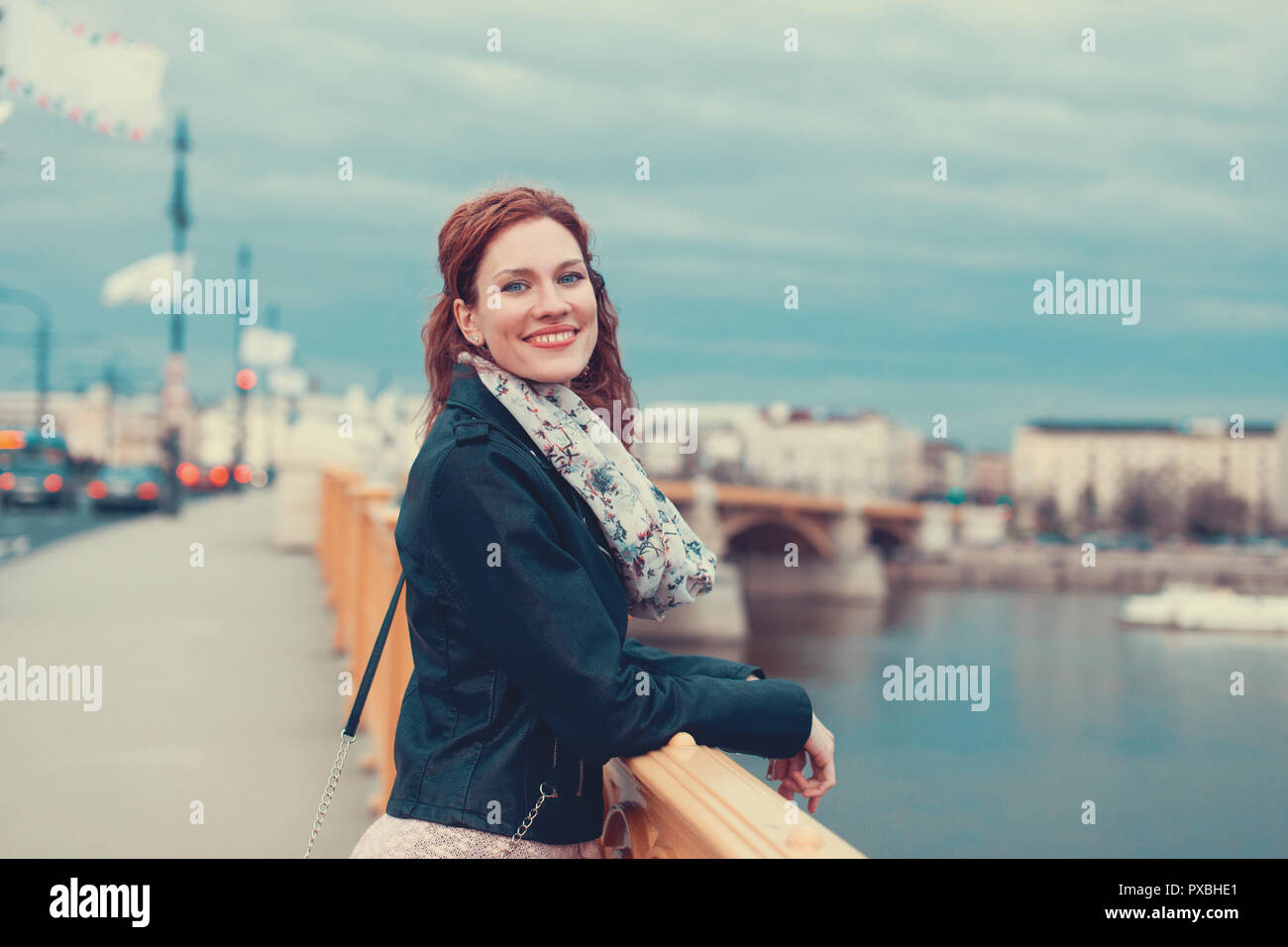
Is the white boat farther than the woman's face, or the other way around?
the white boat

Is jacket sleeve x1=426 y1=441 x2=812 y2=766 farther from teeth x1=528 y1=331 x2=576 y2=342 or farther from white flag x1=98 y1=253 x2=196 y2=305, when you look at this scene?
white flag x1=98 y1=253 x2=196 y2=305

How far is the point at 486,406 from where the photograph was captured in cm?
167

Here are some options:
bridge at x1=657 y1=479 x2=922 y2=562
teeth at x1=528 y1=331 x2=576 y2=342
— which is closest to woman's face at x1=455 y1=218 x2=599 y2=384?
teeth at x1=528 y1=331 x2=576 y2=342

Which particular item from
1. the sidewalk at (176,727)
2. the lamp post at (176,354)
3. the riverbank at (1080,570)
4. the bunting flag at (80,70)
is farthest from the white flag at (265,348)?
the riverbank at (1080,570)

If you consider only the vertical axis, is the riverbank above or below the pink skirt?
below

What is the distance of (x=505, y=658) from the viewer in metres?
1.52

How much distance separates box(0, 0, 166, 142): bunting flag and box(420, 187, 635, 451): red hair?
302 inches

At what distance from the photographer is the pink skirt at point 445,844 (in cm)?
158

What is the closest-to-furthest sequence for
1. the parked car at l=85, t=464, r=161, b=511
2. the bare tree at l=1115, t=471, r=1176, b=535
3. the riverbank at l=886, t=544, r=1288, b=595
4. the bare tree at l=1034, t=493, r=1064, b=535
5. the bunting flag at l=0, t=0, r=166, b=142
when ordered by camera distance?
1. the bunting flag at l=0, t=0, r=166, b=142
2. the parked car at l=85, t=464, r=161, b=511
3. the riverbank at l=886, t=544, r=1288, b=595
4. the bare tree at l=1115, t=471, r=1176, b=535
5. the bare tree at l=1034, t=493, r=1064, b=535

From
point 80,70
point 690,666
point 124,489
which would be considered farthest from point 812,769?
point 124,489

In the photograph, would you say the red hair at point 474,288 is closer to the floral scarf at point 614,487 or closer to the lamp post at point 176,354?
the floral scarf at point 614,487

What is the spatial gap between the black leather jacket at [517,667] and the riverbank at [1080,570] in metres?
69.5

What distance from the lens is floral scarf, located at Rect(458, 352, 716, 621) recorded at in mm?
1677
